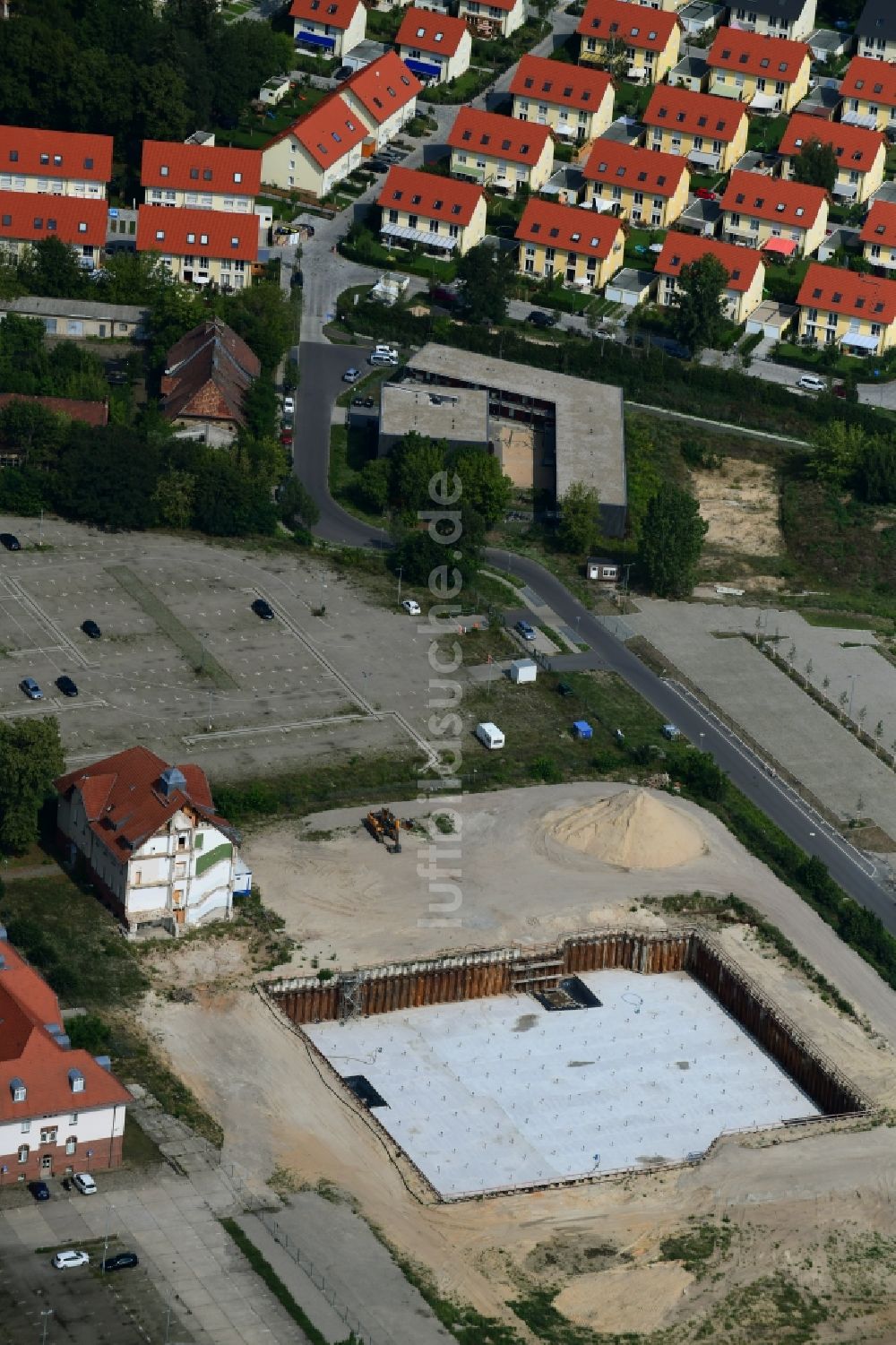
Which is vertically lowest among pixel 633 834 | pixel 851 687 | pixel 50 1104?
pixel 50 1104

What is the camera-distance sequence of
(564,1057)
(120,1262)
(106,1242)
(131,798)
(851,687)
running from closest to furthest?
1. (120,1262)
2. (106,1242)
3. (564,1057)
4. (131,798)
5. (851,687)

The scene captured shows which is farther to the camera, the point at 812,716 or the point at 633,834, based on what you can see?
the point at 812,716

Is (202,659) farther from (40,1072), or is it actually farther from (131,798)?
(40,1072)

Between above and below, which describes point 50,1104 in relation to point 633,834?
below

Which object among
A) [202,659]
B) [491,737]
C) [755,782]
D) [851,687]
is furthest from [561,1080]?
[851,687]

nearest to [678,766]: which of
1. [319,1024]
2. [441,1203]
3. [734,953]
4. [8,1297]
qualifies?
[734,953]

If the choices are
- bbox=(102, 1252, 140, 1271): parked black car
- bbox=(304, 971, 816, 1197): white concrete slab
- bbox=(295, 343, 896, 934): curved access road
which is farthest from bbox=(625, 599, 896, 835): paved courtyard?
bbox=(102, 1252, 140, 1271): parked black car

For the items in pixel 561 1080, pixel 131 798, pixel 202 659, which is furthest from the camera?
pixel 202 659
